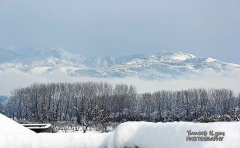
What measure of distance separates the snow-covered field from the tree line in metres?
47.9

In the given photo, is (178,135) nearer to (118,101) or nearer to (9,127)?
(9,127)

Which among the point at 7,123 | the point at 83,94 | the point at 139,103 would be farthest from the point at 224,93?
the point at 7,123

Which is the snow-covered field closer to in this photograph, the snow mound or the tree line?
the snow mound

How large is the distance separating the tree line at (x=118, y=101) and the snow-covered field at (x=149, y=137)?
47927 millimetres

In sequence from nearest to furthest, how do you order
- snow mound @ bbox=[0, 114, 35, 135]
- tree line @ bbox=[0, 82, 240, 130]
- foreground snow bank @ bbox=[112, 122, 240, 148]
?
foreground snow bank @ bbox=[112, 122, 240, 148] → snow mound @ bbox=[0, 114, 35, 135] → tree line @ bbox=[0, 82, 240, 130]

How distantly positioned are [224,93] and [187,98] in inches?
308

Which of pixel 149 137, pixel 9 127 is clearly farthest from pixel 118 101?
pixel 149 137

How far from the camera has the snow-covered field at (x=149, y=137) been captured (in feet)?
17.5

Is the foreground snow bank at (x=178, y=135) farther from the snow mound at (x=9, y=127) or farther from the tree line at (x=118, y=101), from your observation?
the tree line at (x=118, y=101)

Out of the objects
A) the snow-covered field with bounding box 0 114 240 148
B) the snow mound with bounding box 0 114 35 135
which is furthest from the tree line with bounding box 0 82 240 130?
the snow-covered field with bounding box 0 114 240 148

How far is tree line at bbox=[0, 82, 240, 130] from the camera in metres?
60.6

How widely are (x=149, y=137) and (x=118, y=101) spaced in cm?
5673

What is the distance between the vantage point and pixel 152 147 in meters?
6.54

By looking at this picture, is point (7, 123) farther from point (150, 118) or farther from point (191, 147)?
point (150, 118)
